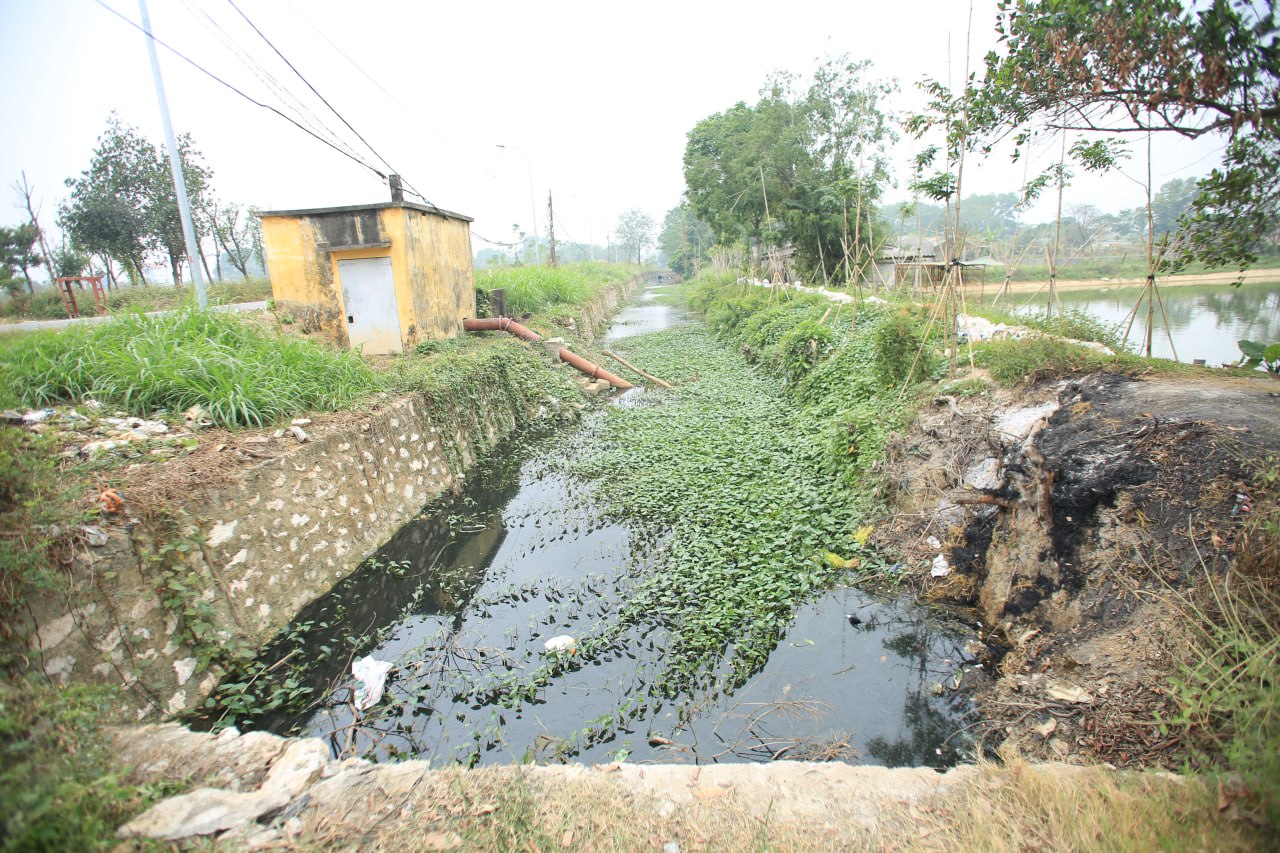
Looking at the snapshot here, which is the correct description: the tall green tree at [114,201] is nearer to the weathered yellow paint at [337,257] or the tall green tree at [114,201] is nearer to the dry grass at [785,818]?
the weathered yellow paint at [337,257]

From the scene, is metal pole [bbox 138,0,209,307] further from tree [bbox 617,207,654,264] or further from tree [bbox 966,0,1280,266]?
tree [bbox 617,207,654,264]

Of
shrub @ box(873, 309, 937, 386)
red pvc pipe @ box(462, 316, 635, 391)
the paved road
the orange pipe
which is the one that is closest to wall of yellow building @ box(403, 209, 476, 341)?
red pvc pipe @ box(462, 316, 635, 391)

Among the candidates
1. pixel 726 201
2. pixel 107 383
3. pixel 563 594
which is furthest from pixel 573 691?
pixel 726 201

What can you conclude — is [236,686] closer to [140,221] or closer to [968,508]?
[968,508]

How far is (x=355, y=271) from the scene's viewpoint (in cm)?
959

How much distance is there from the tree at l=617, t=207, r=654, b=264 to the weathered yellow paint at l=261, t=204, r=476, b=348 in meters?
66.1

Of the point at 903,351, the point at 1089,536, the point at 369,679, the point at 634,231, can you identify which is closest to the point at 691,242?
the point at 634,231

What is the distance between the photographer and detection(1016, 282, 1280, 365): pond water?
12845 mm

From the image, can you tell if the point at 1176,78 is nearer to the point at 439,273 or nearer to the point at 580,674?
the point at 580,674

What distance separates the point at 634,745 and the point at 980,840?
179cm

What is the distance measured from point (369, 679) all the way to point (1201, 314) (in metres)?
26.6

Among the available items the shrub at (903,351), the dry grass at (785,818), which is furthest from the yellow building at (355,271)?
the dry grass at (785,818)

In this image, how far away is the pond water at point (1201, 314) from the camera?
12.8 m

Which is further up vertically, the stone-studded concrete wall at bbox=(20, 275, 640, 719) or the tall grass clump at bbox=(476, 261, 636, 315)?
the tall grass clump at bbox=(476, 261, 636, 315)
